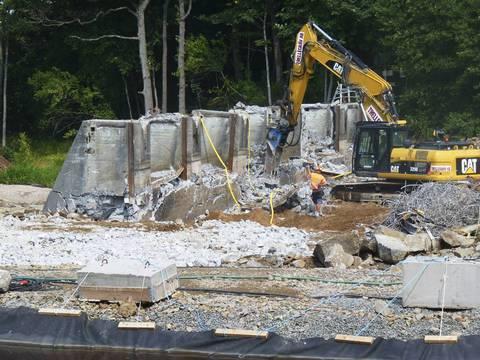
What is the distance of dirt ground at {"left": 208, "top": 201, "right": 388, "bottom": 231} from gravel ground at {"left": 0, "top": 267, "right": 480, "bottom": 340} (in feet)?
19.4

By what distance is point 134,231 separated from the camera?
15.7m

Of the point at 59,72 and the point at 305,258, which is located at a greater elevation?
the point at 59,72

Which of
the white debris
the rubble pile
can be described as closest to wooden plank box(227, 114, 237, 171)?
the white debris

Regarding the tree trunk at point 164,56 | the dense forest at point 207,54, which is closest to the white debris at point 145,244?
the dense forest at point 207,54

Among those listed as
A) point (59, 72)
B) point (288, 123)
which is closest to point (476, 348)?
point (288, 123)

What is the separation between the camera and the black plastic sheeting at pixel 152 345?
7.59 meters

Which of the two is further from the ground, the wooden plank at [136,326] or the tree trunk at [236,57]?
the tree trunk at [236,57]

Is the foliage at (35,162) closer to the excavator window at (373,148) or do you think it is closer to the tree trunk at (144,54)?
the tree trunk at (144,54)

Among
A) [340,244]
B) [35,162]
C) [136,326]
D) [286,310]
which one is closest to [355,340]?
[286,310]

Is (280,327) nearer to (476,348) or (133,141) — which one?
(476,348)

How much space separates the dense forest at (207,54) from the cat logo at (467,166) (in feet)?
42.0

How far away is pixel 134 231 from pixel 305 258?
3.76 metres

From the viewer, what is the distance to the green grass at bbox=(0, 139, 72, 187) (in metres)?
26.9

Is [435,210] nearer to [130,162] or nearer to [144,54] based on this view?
[130,162]
